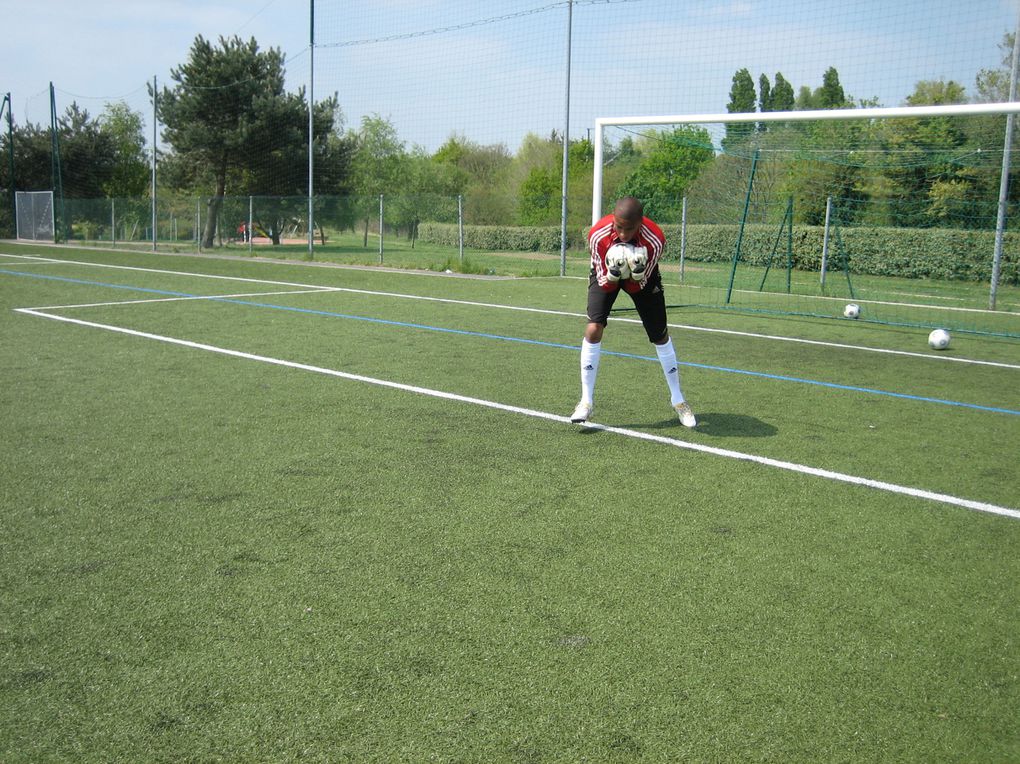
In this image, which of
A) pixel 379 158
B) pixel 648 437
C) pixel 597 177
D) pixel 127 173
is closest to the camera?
pixel 648 437

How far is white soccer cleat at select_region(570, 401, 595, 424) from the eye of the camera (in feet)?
22.1

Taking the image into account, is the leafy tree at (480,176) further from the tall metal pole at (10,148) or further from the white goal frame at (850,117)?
the white goal frame at (850,117)

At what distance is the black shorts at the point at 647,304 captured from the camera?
6922mm

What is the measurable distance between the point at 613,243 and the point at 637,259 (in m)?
0.31

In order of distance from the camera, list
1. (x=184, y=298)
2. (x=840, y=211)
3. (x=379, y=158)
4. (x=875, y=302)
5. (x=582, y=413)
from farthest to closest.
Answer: (x=379, y=158) < (x=840, y=211) < (x=875, y=302) < (x=184, y=298) < (x=582, y=413)

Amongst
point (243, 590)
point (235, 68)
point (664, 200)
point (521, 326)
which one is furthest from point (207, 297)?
point (235, 68)

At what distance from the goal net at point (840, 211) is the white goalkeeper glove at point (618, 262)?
8.24 m

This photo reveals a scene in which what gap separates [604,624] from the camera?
11.6ft

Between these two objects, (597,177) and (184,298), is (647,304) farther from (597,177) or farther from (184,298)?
(184,298)

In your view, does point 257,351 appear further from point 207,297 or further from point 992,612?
point 992,612

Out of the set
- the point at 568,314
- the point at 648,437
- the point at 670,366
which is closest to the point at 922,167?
the point at 568,314

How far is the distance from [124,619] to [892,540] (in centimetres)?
361

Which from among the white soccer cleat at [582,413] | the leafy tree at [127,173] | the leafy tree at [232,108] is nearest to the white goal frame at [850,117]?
the white soccer cleat at [582,413]

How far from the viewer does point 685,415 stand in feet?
22.5
